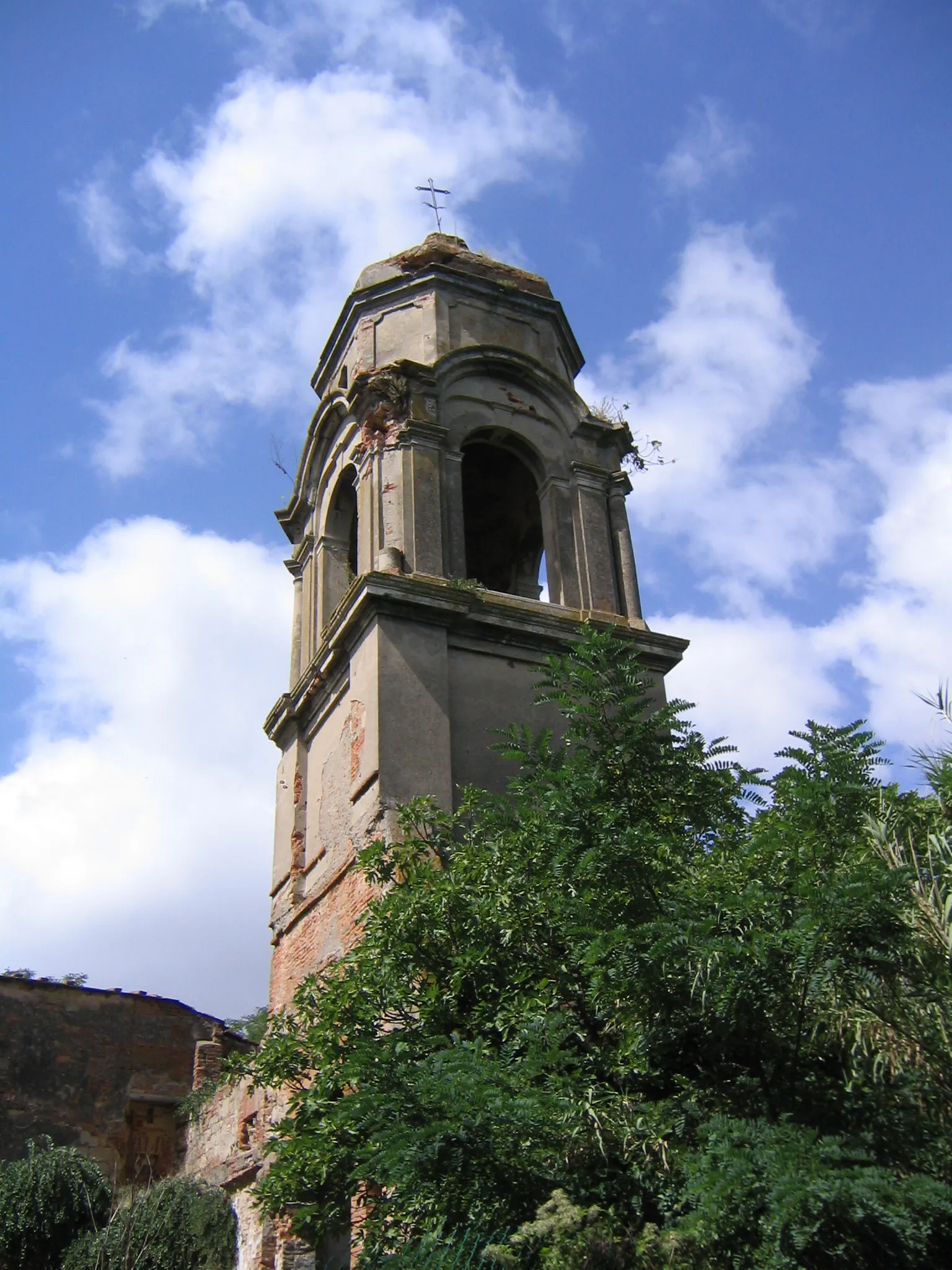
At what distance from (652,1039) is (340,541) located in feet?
29.6

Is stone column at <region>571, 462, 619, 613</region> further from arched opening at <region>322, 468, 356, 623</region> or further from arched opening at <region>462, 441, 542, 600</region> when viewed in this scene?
arched opening at <region>322, 468, 356, 623</region>

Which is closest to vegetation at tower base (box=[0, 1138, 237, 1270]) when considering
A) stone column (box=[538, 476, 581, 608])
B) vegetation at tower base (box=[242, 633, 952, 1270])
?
vegetation at tower base (box=[242, 633, 952, 1270])

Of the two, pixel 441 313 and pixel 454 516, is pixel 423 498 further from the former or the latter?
pixel 441 313

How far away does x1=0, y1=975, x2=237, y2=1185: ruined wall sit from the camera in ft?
52.9

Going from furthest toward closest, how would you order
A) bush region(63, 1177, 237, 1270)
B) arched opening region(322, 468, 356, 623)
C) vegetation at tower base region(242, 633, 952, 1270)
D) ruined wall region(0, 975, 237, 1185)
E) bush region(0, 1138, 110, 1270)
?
ruined wall region(0, 975, 237, 1185) < arched opening region(322, 468, 356, 623) < bush region(0, 1138, 110, 1270) < bush region(63, 1177, 237, 1270) < vegetation at tower base region(242, 633, 952, 1270)

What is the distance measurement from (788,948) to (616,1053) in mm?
1465

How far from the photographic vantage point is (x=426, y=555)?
496 inches

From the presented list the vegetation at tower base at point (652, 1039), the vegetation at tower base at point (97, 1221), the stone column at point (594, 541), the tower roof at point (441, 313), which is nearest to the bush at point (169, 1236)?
the vegetation at tower base at point (97, 1221)

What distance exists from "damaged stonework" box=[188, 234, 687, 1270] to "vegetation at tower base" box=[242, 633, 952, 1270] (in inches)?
85.5

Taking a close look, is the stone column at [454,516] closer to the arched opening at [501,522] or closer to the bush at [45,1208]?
the arched opening at [501,522]

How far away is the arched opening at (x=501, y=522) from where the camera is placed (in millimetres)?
15609

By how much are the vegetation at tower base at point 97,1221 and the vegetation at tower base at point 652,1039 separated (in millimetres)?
4232

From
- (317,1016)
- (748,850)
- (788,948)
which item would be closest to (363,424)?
(317,1016)

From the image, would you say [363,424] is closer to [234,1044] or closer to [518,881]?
[518,881]
